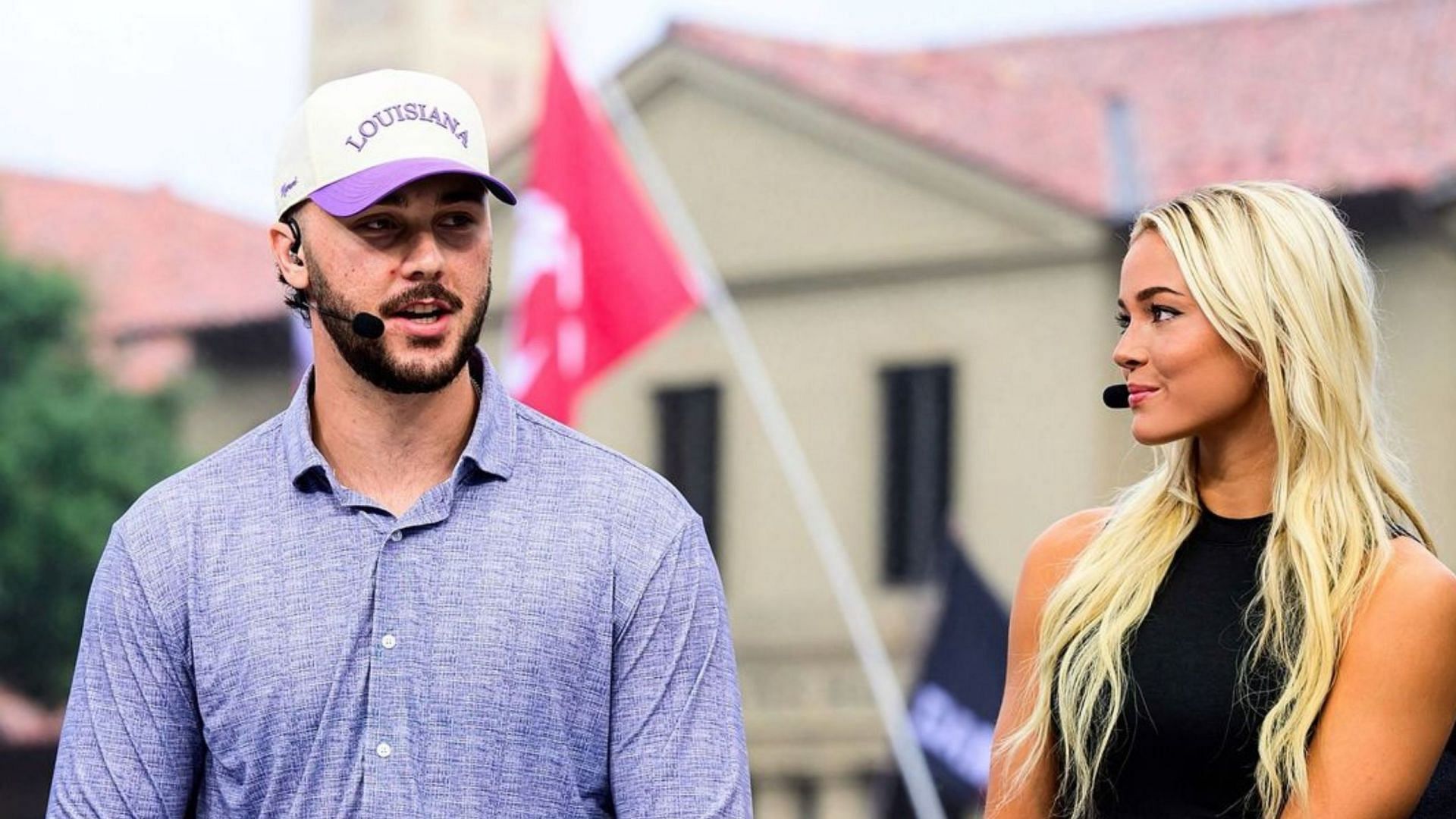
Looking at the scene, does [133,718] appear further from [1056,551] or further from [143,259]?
[143,259]

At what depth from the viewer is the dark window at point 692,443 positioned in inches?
370

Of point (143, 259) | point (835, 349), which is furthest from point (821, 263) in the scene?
point (143, 259)

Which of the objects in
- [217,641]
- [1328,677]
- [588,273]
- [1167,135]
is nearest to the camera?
[217,641]

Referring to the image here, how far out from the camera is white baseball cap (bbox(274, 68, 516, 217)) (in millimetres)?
2398

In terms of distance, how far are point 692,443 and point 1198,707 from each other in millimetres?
6890

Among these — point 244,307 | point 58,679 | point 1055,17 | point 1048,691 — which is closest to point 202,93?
point 244,307

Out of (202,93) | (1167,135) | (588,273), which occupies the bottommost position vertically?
(588,273)

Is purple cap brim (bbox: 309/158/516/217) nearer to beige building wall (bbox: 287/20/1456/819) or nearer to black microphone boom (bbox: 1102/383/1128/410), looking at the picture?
black microphone boom (bbox: 1102/383/1128/410)

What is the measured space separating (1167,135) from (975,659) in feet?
6.88

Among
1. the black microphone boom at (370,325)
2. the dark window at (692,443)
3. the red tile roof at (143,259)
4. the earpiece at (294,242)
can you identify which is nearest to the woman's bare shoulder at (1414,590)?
the black microphone boom at (370,325)

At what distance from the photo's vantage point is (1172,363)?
2.68 m

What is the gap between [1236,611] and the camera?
2662mm

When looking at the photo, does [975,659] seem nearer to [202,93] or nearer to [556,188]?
[556,188]

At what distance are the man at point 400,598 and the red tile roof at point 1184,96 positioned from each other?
6.00m
